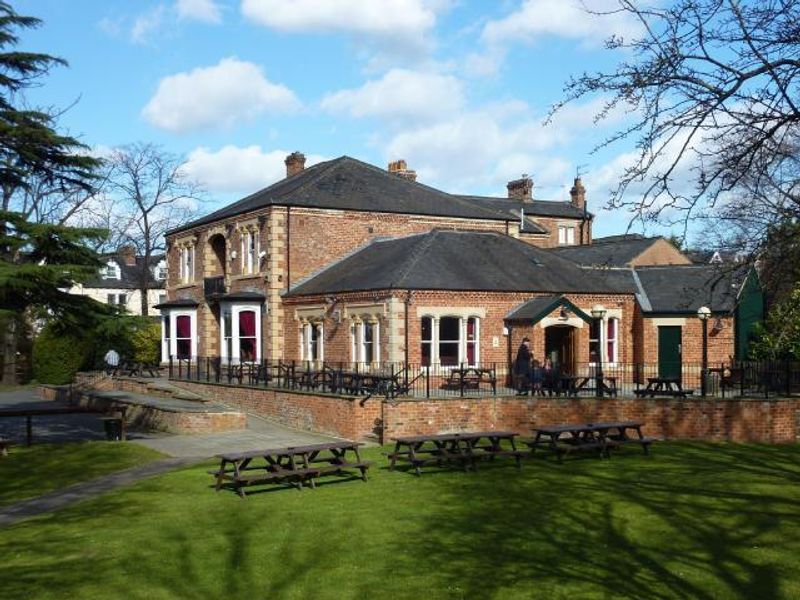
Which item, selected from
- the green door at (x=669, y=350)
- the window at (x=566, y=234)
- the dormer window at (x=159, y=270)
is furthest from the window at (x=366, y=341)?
the dormer window at (x=159, y=270)

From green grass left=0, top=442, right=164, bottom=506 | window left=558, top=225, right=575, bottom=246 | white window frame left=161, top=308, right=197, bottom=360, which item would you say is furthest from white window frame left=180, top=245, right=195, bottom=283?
window left=558, top=225, right=575, bottom=246

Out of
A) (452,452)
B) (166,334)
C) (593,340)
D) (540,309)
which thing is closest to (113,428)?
(452,452)

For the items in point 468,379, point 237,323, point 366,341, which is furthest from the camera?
point 237,323

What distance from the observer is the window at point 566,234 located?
203 ft

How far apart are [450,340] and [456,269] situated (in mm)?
2716

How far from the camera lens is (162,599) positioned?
34.5 ft

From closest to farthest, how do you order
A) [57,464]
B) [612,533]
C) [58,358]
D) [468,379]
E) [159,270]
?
1. [612,533]
2. [57,464]
3. [468,379]
4. [58,358]
5. [159,270]

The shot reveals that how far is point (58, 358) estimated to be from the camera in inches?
1827

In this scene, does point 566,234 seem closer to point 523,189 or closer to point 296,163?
point 523,189

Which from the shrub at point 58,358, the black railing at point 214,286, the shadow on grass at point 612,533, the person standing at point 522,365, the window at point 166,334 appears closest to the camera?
the shadow on grass at point 612,533

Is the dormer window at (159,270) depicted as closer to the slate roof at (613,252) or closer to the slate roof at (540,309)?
the slate roof at (613,252)

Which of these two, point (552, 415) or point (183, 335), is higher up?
point (183, 335)

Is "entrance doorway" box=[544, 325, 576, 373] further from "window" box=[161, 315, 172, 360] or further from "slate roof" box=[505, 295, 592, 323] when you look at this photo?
"window" box=[161, 315, 172, 360]

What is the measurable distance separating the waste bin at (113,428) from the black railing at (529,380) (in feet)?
17.1
